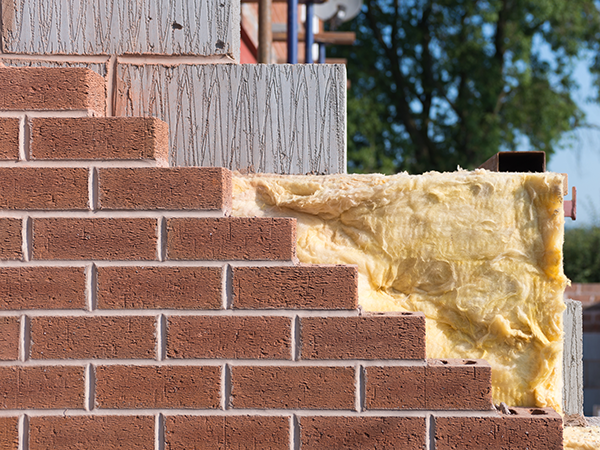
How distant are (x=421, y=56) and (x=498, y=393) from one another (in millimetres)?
13841

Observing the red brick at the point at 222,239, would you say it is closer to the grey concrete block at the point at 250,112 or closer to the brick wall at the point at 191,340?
the brick wall at the point at 191,340

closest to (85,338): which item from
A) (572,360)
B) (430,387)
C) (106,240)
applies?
(106,240)

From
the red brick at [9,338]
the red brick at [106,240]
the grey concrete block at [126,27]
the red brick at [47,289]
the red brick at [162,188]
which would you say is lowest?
the red brick at [9,338]

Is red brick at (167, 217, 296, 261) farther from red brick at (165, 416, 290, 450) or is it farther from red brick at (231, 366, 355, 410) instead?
red brick at (165, 416, 290, 450)

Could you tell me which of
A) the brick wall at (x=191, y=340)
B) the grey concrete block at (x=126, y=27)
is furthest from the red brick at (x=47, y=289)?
the grey concrete block at (x=126, y=27)

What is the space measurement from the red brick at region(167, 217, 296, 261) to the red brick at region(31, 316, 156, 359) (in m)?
0.25

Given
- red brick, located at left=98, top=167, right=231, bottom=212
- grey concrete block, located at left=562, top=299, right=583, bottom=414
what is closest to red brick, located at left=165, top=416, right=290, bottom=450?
red brick, located at left=98, top=167, right=231, bottom=212

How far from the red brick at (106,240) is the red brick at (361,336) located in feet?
1.68

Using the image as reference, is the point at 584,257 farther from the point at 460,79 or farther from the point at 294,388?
the point at 294,388

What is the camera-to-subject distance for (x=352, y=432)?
166 cm

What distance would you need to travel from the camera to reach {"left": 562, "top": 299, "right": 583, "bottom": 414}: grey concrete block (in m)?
2.43

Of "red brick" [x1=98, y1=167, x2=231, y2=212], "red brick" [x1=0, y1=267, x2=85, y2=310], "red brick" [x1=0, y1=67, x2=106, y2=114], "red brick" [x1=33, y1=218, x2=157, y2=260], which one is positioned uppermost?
"red brick" [x1=0, y1=67, x2=106, y2=114]

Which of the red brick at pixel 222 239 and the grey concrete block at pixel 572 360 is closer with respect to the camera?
the red brick at pixel 222 239

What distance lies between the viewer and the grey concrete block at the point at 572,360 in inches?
95.6
